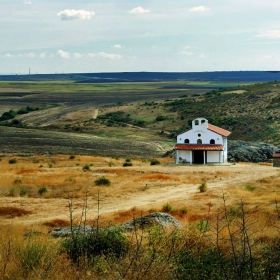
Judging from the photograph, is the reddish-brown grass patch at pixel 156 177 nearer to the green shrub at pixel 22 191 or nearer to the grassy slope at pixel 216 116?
the green shrub at pixel 22 191

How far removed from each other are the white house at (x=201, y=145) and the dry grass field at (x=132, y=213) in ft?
22.7

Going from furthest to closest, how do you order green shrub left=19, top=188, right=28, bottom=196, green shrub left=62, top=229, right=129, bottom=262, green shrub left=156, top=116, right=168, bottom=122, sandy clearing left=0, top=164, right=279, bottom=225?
green shrub left=156, top=116, right=168, bottom=122, green shrub left=19, top=188, right=28, bottom=196, sandy clearing left=0, top=164, right=279, bottom=225, green shrub left=62, top=229, right=129, bottom=262

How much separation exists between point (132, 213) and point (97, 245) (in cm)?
784

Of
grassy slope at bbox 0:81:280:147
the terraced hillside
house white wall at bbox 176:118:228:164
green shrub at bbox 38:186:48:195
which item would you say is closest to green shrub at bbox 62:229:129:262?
green shrub at bbox 38:186:48:195

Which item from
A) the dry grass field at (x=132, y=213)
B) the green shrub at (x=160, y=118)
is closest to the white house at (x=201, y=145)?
the dry grass field at (x=132, y=213)

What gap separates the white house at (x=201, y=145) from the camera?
48500 millimetres

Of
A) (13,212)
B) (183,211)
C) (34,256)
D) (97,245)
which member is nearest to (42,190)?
(13,212)

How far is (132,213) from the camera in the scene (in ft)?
62.7

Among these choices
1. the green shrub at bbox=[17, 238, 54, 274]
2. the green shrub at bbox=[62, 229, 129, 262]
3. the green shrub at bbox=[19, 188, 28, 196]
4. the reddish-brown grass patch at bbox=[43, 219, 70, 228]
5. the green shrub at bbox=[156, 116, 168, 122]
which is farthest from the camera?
the green shrub at bbox=[156, 116, 168, 122]

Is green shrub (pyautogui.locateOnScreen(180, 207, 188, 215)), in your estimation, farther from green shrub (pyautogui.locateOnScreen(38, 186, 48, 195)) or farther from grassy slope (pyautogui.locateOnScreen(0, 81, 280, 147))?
grassy slope (pyautogui.locateOnScreen(0, 81, 280, 147))

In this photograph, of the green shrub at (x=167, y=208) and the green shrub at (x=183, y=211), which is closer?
the green shrub at (x=183, y=211)

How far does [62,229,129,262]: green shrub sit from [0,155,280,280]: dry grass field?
233mm

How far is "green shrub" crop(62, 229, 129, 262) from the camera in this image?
10.8 m

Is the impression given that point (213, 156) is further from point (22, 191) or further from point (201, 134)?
point (22, 191)
